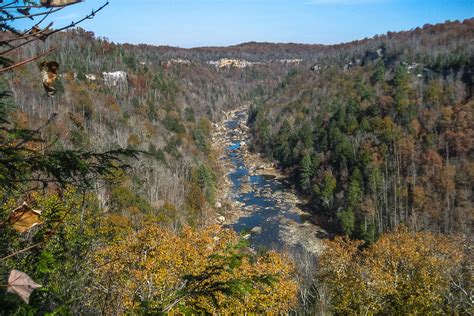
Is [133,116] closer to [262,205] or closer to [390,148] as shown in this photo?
[262,205]

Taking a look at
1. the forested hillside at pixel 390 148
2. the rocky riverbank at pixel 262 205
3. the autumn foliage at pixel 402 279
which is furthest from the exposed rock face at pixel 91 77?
the autumn foliage at pixel 402 279

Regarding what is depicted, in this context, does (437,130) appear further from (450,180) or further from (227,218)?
(227,218)

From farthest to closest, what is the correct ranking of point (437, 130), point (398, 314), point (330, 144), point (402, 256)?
point (330, 144) → point (437, 130) → point (402, 256) → point (398, 314)

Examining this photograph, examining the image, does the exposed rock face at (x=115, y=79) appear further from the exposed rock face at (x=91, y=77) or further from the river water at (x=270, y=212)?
the river water at (x=270, y=212)

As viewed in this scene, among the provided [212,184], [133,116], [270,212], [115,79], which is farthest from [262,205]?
[115,79]

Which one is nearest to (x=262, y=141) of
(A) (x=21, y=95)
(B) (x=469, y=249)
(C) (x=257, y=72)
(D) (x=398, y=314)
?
(A) (x=21, y=95)
